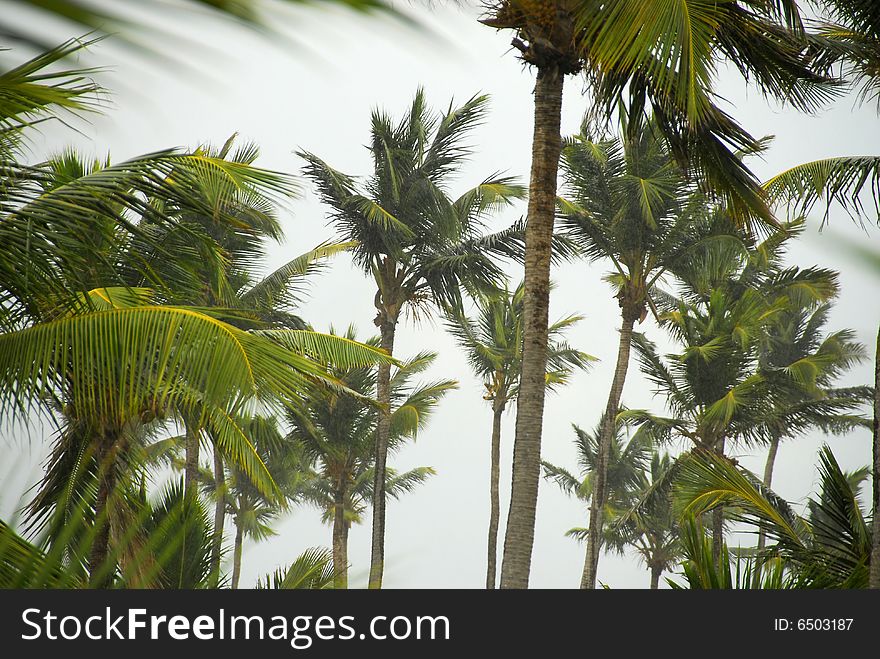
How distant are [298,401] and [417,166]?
51.6 ft

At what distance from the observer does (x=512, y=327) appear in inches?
957

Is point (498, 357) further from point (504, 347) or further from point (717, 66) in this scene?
point (717, 66)

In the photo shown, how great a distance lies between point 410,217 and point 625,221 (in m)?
4.88

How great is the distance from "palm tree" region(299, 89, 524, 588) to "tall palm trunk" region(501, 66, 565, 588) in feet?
33.2

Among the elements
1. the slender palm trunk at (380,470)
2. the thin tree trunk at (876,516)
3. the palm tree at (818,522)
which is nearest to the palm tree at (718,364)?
the slender palm trunk at (380,470)

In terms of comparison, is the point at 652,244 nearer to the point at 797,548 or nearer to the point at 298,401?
the point at 797,548

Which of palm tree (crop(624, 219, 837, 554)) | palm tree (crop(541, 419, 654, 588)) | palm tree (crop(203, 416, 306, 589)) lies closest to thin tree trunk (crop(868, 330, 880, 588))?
palm tree (crop(624, 219, 837, 554))

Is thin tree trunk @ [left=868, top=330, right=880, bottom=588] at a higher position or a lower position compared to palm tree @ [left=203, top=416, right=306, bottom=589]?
lower

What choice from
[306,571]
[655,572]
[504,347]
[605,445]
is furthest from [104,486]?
[655,572]

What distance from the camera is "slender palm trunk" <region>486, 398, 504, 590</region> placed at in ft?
78.0

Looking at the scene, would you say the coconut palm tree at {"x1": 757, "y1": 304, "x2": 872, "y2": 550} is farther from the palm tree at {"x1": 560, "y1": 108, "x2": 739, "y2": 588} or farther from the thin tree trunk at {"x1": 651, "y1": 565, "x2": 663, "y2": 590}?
the thin tree trunk at {"x1": 651, "y1": 565, "x2": 663, "y2": 590}

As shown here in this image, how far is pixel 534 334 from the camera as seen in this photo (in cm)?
845

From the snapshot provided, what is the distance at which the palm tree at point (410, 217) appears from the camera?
19219 mm

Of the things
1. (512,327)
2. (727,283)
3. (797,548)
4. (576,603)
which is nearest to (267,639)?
(576,603)
